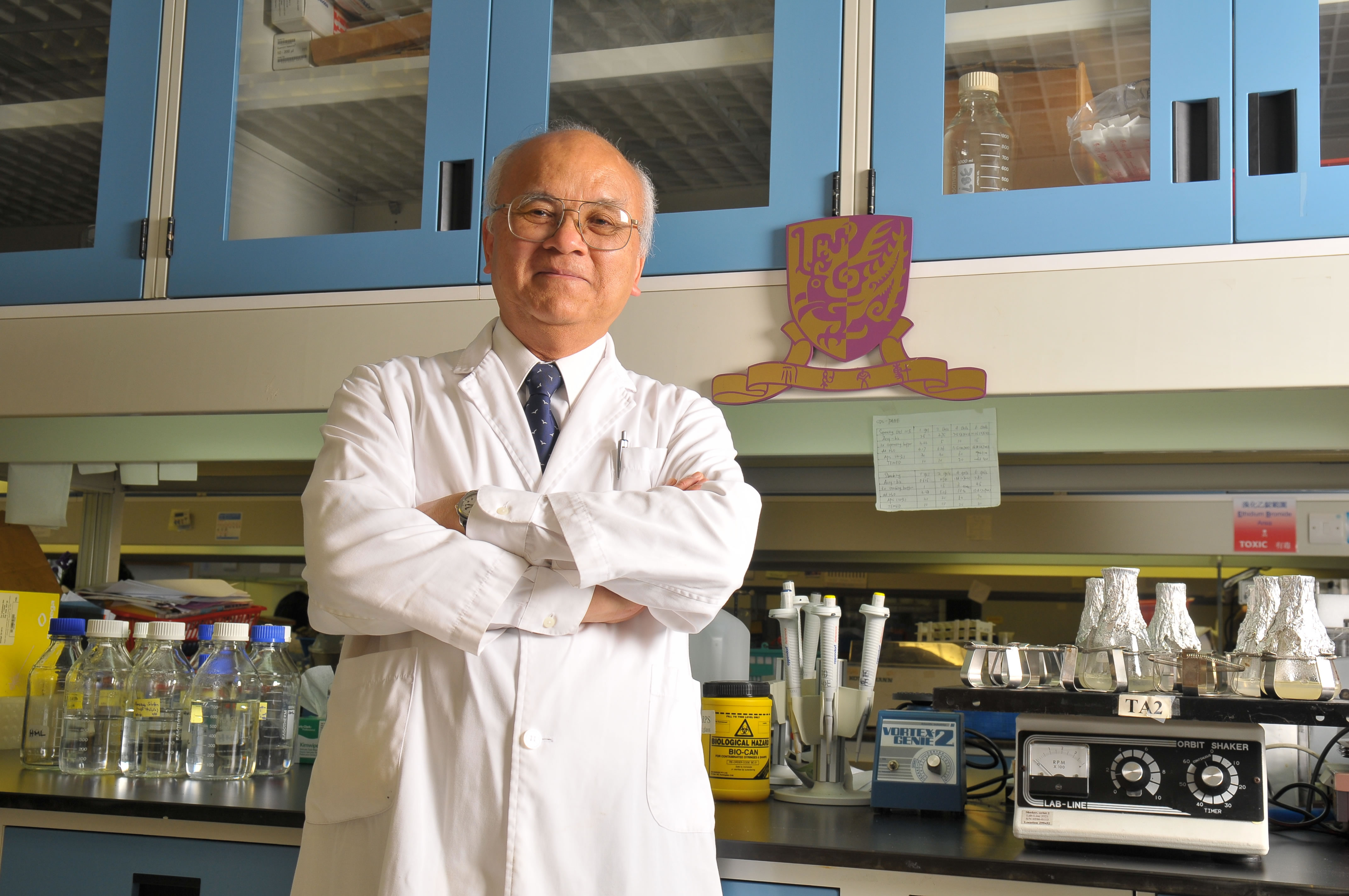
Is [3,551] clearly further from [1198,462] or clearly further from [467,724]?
[1198,462]

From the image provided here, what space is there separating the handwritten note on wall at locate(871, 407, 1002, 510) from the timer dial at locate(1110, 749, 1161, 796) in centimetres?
49

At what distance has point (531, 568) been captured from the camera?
1.21 metres

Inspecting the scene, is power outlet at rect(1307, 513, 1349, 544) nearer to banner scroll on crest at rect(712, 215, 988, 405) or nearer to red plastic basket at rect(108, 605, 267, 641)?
banner scroll on crest at rect(712, 215, 988, 405)

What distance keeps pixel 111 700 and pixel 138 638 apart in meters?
0.11

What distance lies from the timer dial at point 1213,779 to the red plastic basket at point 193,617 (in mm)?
1691

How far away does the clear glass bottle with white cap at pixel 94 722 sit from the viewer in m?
1.78

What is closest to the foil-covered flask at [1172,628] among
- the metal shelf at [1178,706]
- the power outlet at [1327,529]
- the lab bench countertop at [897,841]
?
the metal shelf at [1178,706]

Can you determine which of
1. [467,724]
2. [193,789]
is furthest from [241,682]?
[467,724]

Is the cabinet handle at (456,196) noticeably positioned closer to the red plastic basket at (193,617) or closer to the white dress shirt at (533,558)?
the white dress shirt at (533,558)

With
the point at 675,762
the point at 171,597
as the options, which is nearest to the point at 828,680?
the point at 675,762

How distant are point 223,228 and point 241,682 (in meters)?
0.83

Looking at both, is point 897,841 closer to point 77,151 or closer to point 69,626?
point 69,626

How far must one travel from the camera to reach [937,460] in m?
1.74

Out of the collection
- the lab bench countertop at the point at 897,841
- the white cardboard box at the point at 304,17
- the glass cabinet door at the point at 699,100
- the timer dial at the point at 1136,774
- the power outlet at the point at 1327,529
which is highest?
the white cardboard box at the point at 304,17
